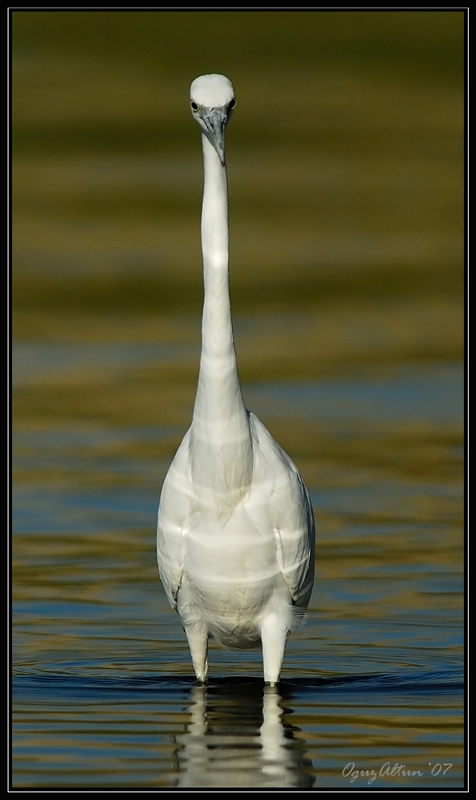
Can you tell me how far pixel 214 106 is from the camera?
21.8ft

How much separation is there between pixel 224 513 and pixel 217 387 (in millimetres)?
566

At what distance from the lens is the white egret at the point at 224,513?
6.86 metres

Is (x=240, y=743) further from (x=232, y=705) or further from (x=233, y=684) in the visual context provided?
(x=233, y=684)

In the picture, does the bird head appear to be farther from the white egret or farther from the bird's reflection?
the bird's reflection

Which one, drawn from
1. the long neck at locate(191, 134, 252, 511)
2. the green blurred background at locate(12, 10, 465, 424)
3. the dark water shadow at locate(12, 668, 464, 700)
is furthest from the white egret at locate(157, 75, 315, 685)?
the green blurred background at locate(12, 10, 465, 424)

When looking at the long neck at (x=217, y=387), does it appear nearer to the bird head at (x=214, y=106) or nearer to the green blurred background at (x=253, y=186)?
the bird head at (x=214, y=106)

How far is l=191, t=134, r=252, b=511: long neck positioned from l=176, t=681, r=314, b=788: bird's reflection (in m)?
0.86

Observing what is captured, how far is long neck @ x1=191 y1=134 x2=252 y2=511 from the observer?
6.81 metres

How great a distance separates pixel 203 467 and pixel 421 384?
356 inches

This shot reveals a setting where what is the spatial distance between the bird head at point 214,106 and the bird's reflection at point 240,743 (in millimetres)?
2310

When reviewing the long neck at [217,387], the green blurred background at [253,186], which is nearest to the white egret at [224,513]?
the long neck at [217,387]

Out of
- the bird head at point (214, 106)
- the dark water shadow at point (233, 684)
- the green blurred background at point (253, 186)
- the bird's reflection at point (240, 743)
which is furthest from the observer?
the green blurred background at point (253, 186)
